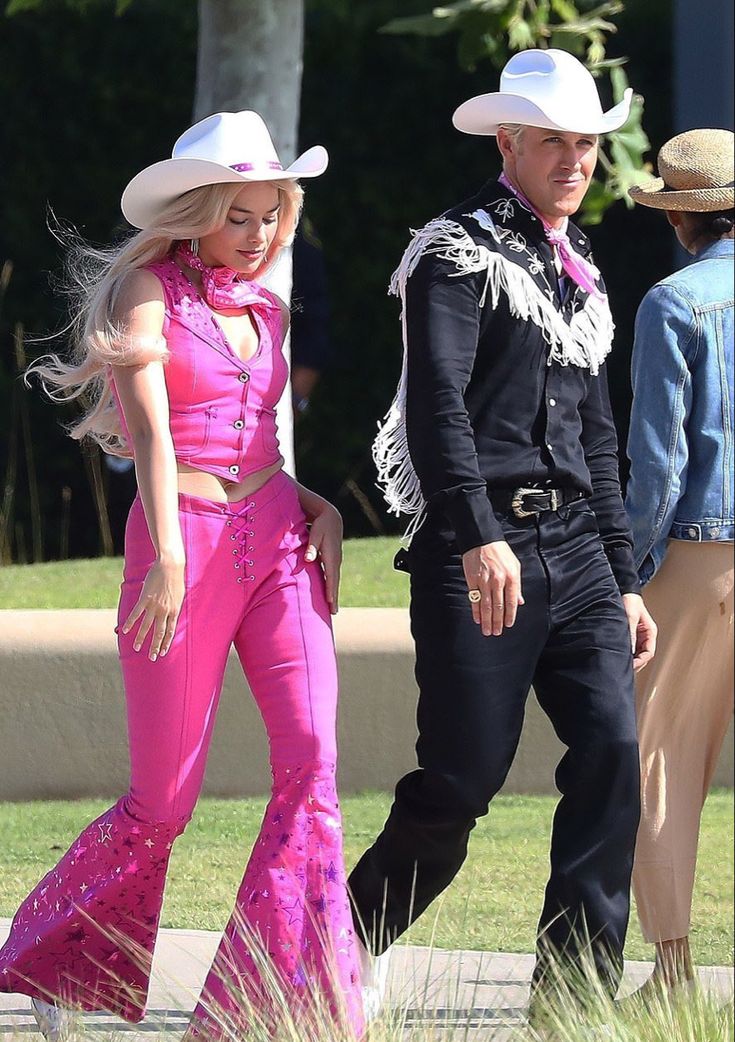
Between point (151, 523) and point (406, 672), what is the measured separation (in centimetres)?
209

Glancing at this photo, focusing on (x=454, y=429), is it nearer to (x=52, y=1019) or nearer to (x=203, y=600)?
(x=203, y=600)

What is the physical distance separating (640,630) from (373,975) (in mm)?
780

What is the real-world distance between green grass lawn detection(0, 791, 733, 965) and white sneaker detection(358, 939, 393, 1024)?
19cm

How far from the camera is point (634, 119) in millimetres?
6156

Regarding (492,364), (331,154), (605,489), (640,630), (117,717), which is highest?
(331,154)

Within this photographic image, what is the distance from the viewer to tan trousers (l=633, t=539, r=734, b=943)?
3447 mm

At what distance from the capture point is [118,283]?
304 cm

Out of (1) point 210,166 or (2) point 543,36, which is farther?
(2) point 543,36

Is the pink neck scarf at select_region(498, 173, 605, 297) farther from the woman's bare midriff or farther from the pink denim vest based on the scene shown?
the woman's bare midriff

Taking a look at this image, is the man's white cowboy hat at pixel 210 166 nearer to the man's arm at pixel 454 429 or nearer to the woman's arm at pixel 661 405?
the man's arm at pixel 454 429

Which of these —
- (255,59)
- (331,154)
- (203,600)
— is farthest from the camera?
(331,154)

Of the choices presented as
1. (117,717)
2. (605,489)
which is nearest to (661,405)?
(605,489)

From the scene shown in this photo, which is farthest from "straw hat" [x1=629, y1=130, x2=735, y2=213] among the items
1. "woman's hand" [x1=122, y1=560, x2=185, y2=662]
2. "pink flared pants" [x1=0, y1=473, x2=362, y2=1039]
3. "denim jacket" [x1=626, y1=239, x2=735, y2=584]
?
"woman's hand" [x1=122, y1=560, x2=185, y2=662]

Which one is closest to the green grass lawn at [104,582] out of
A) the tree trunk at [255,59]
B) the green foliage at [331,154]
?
the tree trunk at [255,59]
